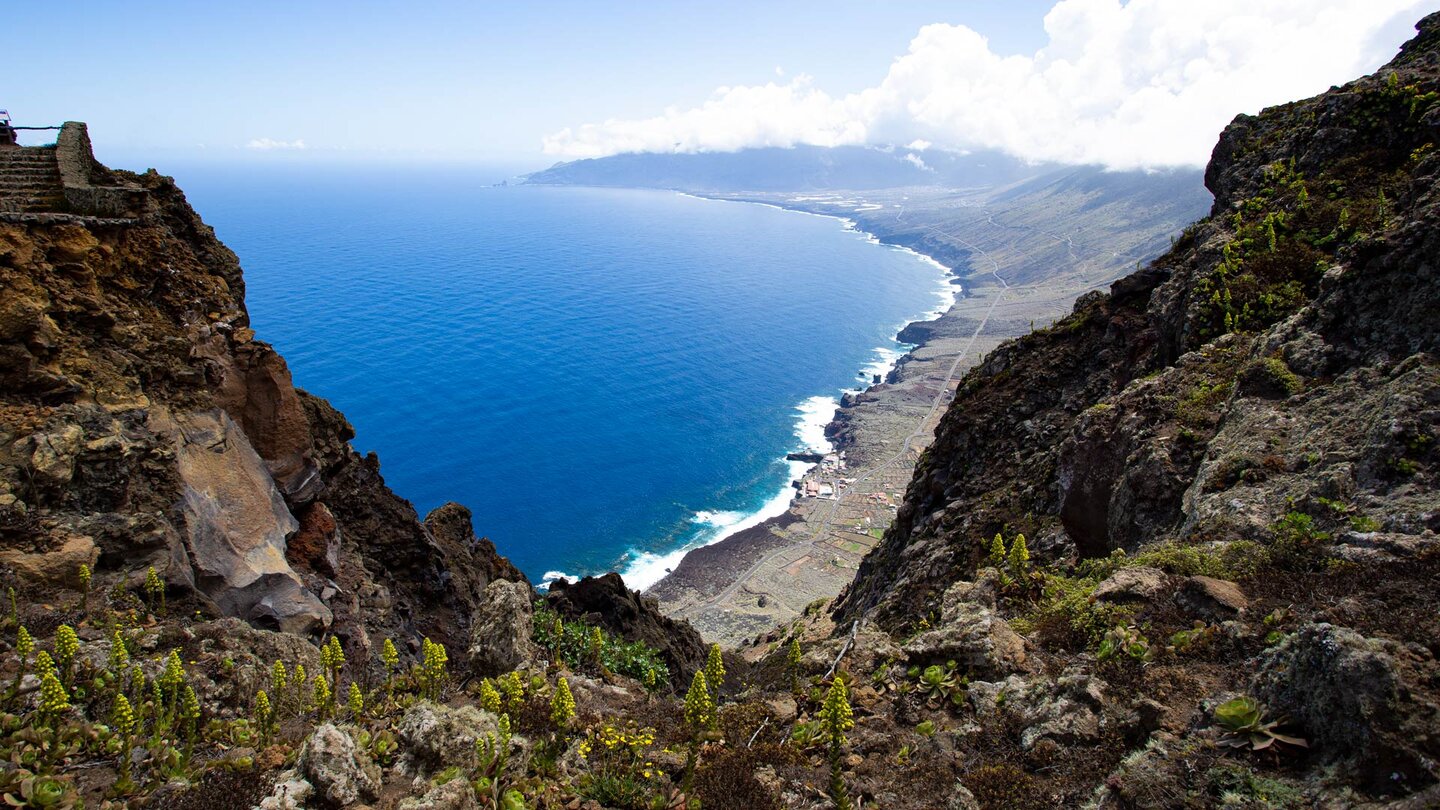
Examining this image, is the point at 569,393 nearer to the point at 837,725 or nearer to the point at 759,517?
the point at 759,517

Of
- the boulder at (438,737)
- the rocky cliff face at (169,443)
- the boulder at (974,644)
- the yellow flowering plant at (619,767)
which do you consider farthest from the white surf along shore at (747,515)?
the boulder at (438,737)

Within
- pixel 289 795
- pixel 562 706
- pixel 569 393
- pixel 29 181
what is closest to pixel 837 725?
pixel 562 706

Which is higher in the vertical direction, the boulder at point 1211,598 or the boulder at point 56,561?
the boulder at point 1211,598

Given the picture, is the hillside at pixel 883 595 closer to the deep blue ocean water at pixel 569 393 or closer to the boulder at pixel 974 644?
the boulder at pixel 974 644

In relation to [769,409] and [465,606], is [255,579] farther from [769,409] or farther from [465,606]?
[769,409]

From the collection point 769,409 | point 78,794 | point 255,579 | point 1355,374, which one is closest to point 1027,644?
point 1355,374

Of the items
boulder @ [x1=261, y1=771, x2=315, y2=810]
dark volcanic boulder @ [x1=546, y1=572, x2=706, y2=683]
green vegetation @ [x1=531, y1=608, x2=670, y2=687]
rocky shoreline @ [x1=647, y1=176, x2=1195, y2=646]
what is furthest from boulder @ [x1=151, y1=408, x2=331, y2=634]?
rocky shoreline @ [x1=647, y1=176, x2=1195, y2=646]
